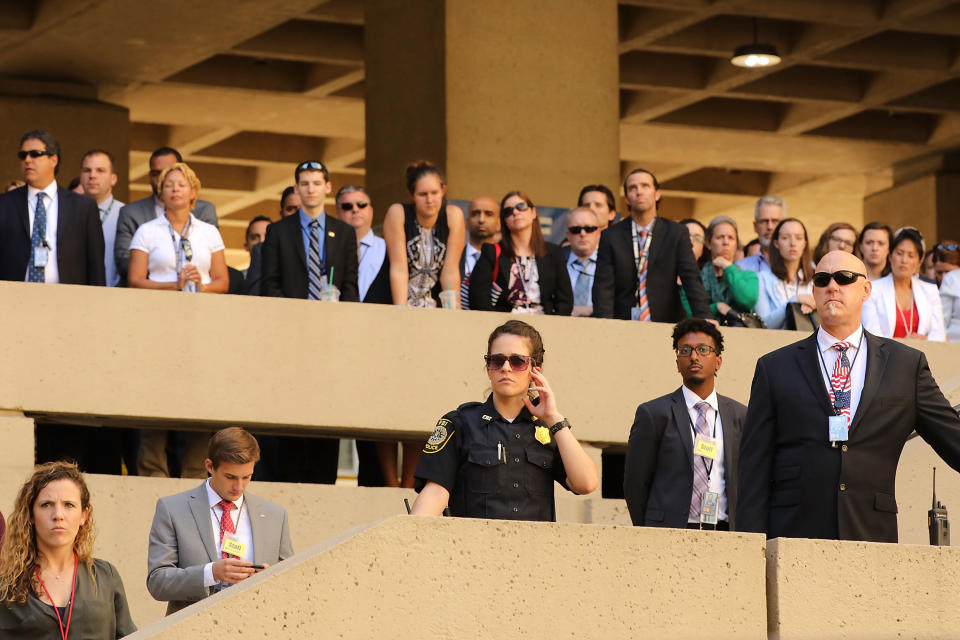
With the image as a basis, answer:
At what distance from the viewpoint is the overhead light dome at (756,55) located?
16.0 meters

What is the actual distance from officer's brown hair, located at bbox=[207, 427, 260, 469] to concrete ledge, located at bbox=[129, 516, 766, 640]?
123 cm

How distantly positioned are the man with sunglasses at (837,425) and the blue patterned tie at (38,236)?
414cm

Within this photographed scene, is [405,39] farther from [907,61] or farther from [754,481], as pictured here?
[754,481]

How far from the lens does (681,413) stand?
6883 mm

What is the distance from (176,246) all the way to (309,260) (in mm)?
709

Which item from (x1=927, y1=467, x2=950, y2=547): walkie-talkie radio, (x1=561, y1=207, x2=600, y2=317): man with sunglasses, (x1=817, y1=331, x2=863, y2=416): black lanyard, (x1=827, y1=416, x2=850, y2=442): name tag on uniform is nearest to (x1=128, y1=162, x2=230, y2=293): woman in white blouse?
(x1=561, y1=207, x2=600, y2=317): man with sunglasses

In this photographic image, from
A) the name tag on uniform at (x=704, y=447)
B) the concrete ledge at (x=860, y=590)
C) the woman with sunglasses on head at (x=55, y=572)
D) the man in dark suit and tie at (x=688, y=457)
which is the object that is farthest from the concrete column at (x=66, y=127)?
the concrete ledge at (x=860, y=590)

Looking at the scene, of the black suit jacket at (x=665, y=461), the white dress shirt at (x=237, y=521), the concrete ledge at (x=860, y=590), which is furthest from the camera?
the black suit jacket at (x=665, y=461)

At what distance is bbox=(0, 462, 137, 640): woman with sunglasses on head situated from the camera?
18.1 feet

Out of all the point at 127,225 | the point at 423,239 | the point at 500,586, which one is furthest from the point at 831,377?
the point at 127,225

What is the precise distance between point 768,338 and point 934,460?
3.91 feet

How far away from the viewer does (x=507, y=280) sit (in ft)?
30.1

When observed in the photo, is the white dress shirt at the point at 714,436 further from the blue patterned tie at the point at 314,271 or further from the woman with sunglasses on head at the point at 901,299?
the woman with sunglasses on head at the point at 901,299

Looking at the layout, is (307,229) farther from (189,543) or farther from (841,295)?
(841,295)
